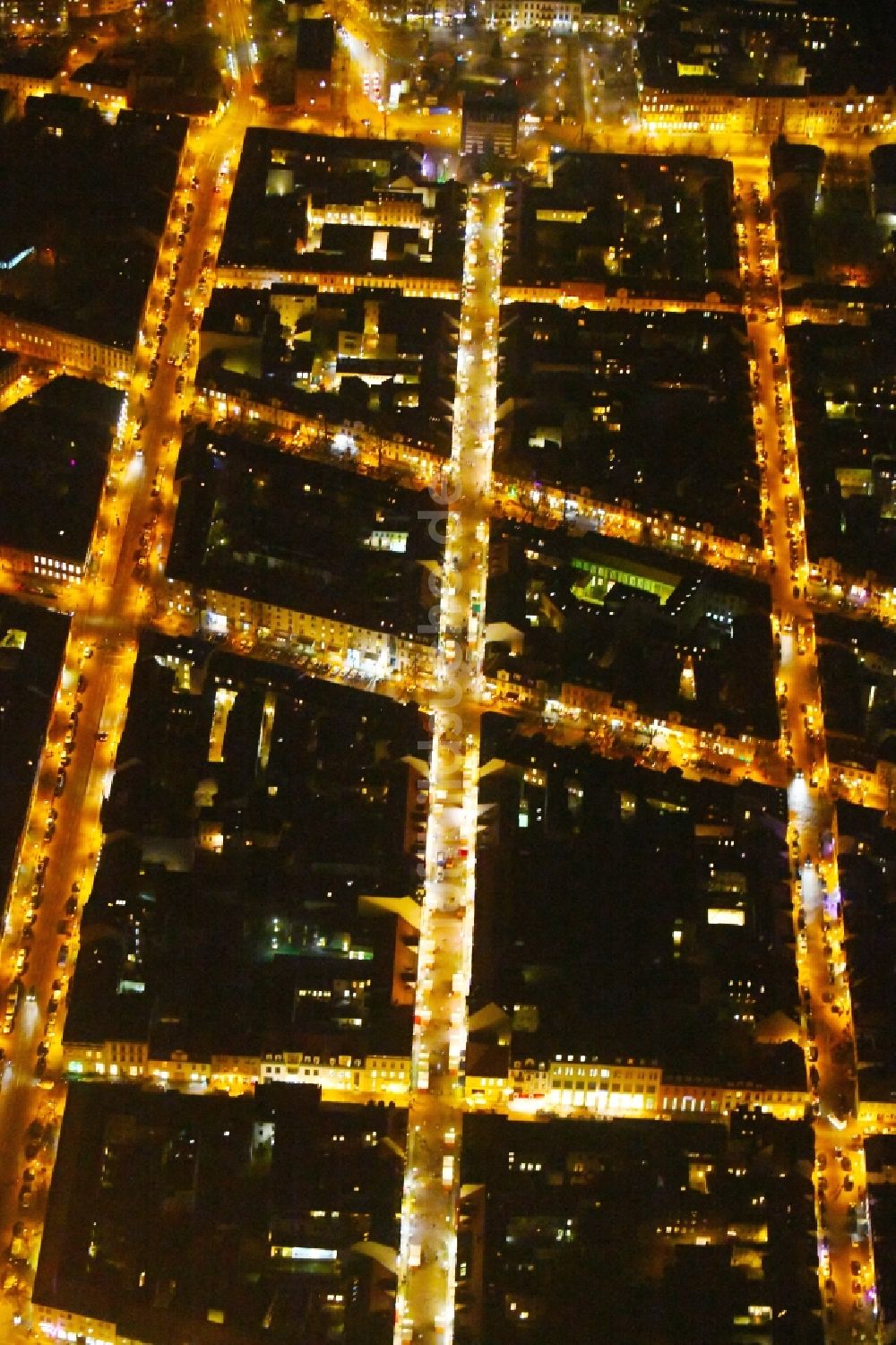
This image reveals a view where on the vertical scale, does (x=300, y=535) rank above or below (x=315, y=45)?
below

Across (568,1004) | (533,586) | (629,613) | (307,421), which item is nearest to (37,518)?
(307,421)

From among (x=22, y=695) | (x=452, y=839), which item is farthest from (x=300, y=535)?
(x=452, y=839)

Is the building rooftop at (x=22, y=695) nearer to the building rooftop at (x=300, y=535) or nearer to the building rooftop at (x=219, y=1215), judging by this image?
the building rooftop at (x=300, y=535)

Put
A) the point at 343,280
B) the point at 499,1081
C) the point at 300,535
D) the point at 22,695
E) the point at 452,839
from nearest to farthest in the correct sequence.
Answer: the point at 499,1081
the point at 452,839
the point at 22,695
the point at 300,535
the point at 343,280

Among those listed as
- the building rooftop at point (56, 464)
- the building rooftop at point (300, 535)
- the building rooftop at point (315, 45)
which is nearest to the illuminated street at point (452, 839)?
the building rooftop at point (300, 535)

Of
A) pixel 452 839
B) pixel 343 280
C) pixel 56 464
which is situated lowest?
pixel 452 839

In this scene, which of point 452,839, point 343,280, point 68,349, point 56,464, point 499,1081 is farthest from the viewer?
point 343,280

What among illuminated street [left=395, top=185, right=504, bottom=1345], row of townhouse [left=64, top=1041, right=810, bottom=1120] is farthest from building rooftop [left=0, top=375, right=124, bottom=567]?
row of townhouse [left=64, top=1041, right=810, bottom=1120]

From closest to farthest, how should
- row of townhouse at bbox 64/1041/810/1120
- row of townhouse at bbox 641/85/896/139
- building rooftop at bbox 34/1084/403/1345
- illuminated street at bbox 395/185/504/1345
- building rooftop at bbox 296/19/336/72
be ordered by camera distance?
building rooftop at bbox 34/1084/403/1345, illuminated street at bbox 395/185/504/1345, row of townhouse at bbox 64/1041/810/1120, row of townhouse at bbox 641/85/896/139, building rooftop at bbox 296/19/336/72

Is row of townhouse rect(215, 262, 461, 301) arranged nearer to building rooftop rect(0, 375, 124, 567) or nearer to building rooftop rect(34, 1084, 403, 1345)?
building rooftop rect(0, 375, 124, 567)

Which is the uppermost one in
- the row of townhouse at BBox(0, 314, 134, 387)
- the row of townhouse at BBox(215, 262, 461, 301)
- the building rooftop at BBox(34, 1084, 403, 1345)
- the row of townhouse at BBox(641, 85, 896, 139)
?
the row of townhouse at BBox(641, 85, 896, 139)

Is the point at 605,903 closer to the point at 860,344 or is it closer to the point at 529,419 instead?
the point at 529,419

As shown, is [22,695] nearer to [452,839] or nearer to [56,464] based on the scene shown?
[56,464]
